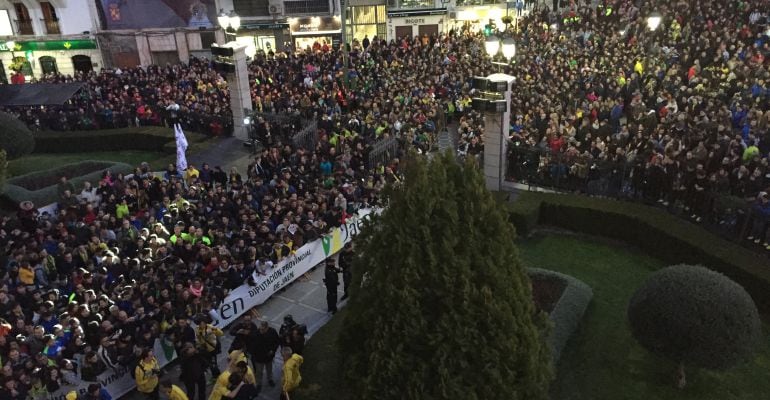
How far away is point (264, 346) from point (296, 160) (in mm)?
9746

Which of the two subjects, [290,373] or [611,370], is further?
[611,370]

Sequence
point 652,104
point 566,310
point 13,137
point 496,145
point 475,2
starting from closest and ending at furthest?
point 566,310
point 496,145
point 652,104
point 13,137
point 475,2

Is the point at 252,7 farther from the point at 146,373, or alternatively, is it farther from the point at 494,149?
the point at 146,373

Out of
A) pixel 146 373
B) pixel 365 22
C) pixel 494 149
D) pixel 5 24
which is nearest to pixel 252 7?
pixel 365 22

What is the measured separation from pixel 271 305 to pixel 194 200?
5304mm

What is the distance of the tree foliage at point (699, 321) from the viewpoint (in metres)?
8.52

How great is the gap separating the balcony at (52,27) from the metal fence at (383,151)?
97.8ft

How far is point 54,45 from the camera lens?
3884 centimetres

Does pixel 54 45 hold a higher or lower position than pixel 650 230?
higher

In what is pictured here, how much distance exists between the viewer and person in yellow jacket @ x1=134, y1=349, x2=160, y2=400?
9750 mm

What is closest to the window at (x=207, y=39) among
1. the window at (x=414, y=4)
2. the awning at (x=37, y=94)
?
the window at (x=414, y=4)

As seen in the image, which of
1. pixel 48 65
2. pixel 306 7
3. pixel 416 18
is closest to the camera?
pixel 48 65

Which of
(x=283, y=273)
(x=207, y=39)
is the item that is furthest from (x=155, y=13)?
(x=283, y=273)

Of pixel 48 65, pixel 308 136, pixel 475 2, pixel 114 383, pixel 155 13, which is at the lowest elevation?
pixel 114 383
